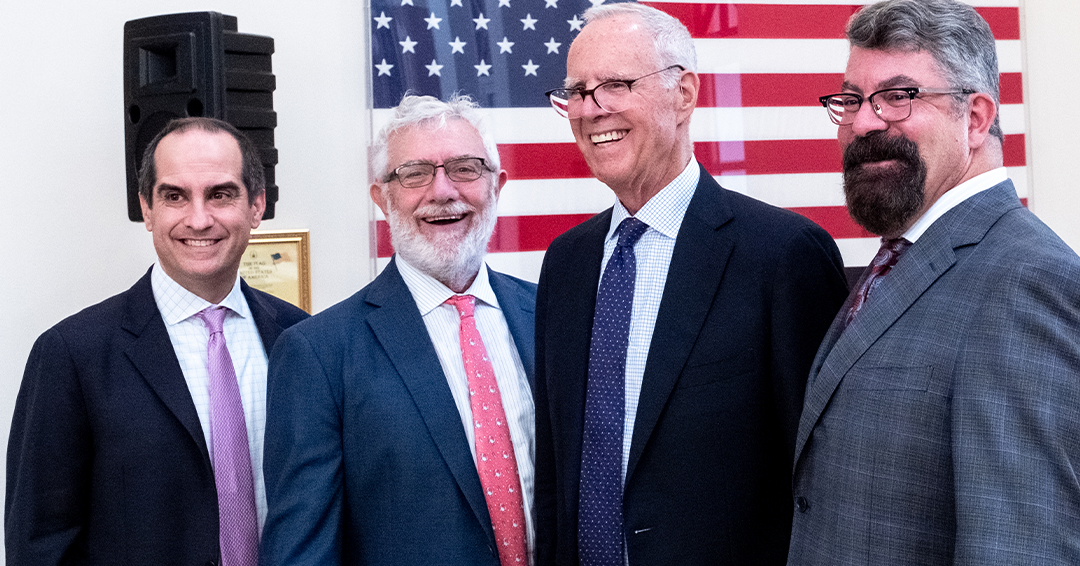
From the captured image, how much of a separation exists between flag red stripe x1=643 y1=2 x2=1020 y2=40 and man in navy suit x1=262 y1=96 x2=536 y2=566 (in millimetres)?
1725

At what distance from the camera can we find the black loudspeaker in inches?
97.0

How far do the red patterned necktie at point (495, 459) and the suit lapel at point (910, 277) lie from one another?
65 centimetres

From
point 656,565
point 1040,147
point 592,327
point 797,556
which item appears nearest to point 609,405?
point 592,327

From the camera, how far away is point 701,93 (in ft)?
11.4

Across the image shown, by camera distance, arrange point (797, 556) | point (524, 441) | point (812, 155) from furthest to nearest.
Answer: point (812, 155), point (524, 441), point (797, 556)

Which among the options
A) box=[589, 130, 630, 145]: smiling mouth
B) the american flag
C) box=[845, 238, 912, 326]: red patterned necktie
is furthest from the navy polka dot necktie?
the american flag

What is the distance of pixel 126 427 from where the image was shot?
1.91m

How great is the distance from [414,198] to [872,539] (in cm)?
119

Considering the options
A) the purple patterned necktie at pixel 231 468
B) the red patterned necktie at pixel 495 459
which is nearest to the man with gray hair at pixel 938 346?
the red patterned necktie at pixel 495 459

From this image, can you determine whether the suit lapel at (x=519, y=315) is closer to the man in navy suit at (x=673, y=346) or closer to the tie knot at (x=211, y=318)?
the man in navy suit at (x=673, y=346)

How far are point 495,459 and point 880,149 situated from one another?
93 centimetres

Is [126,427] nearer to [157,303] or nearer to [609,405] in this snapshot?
[157,303]

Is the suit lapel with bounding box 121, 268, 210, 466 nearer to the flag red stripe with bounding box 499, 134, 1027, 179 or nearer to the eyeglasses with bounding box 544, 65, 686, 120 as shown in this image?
the eyeglasses with bounding box 544, 65, 686, 120

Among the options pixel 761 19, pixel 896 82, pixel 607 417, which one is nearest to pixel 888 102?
pixel 896 82
